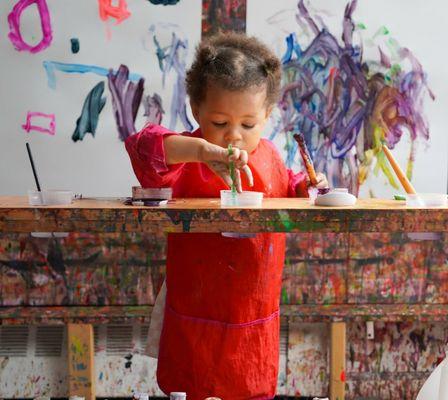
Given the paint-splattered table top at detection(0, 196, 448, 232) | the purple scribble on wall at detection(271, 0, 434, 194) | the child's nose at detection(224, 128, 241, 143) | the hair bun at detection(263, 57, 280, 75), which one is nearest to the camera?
the paint-splattered table top at detection(0, 196, 448, 232)

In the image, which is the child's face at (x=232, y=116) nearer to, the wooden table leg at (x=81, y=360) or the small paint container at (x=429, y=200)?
the small paint container at (x=429, y=200)

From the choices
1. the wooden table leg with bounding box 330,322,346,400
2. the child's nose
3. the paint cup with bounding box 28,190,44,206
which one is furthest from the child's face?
the wooden table leg with bounding box 330,322,346,400

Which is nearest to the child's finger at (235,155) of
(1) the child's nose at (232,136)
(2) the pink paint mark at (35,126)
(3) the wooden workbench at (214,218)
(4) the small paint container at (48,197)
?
(3) the wooden workbench at (214,218)

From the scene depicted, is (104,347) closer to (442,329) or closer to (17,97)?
(17,97)

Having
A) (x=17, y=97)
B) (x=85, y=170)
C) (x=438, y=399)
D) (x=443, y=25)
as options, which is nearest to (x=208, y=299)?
(x=438, y=399)

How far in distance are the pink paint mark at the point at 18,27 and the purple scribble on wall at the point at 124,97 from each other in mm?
302

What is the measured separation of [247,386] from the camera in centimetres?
196

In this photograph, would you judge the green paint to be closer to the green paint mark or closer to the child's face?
the child's face

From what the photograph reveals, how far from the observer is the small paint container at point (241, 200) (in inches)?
Result: 60.8

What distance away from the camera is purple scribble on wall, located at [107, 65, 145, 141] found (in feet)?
9.64

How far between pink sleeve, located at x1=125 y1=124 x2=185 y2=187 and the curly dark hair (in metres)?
0.24

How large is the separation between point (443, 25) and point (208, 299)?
1789mm

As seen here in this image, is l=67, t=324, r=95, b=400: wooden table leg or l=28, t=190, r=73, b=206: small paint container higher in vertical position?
l=28, t=190, r=73, b=206: small paint container

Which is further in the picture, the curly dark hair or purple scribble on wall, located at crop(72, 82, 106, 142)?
purple scribble on wall, located at crop(72, 82, 106, 142)
